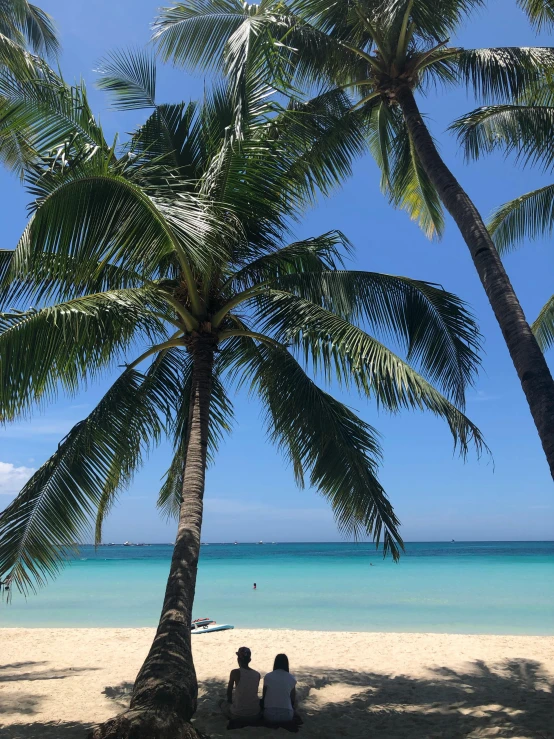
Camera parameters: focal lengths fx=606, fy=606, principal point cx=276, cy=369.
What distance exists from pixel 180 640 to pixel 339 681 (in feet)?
13.8

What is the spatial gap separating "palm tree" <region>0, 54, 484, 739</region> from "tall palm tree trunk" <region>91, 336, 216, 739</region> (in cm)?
2

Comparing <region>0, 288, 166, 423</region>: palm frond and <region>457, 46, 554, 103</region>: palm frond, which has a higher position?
<region>457, 46, 554, 103</region>: palm frond

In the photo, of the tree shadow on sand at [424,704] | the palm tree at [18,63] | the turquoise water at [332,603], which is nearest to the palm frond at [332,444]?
the tree shadow on sand at [424,704]

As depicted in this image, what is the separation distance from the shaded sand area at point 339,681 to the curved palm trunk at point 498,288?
3.02 meters

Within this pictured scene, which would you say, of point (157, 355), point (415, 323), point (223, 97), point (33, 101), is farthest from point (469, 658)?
point (33, 101)

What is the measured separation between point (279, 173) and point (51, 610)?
60.8 ft

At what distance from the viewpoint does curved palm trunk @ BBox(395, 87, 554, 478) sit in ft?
16.1

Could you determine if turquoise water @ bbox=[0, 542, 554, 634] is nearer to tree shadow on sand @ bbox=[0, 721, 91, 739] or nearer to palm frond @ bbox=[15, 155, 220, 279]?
tree shadow on sand @ bbox=[0, 721, 91, 739]

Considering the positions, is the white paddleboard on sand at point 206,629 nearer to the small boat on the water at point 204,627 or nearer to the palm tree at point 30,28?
the small boat on the water at point 204,627

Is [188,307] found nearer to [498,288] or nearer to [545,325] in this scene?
[498,288]

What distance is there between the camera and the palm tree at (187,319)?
5.26 metres

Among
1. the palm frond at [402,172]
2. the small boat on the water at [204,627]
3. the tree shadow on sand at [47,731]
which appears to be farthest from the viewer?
the small boat on the water at [204,627]

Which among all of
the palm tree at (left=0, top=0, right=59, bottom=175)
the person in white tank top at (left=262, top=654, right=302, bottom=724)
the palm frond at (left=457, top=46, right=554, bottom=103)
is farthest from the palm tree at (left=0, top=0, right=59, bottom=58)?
the person in white tank top at (left=262, top=654, right=302, bottom=724)

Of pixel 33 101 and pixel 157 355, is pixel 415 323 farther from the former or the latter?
pixel 33 101
